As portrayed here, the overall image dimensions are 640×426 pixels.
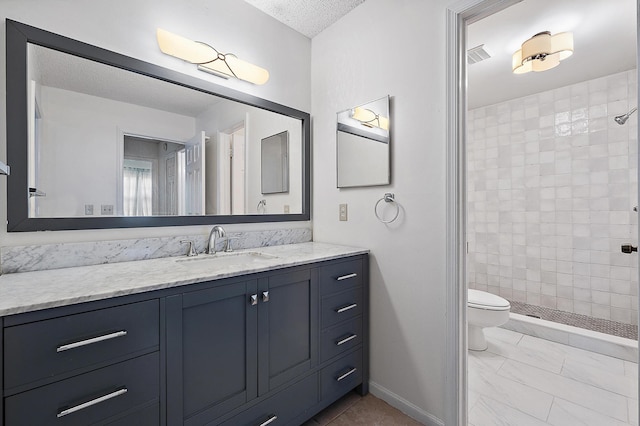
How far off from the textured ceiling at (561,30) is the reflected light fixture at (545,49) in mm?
53

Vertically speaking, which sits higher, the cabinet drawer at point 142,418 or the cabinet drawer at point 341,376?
the cabinet drawer at point 142,418

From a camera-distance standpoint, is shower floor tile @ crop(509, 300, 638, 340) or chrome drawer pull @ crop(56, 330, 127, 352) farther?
shower floor tile @ crop(509, 300, 638, 340)

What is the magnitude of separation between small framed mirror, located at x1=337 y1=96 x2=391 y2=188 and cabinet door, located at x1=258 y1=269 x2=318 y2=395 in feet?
2.36

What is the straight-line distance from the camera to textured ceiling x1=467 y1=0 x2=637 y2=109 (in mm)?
1811

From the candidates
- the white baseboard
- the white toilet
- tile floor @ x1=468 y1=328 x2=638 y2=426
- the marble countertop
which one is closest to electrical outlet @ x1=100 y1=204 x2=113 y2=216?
A: the marble countertop

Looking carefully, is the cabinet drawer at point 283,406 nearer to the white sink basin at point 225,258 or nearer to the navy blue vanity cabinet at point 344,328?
the navy blue vanity cabinet at point 344,328

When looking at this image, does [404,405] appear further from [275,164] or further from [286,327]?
[275,164]

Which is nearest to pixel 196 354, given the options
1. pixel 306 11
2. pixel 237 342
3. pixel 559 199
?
pixel 237 342

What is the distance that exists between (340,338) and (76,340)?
1213 mm

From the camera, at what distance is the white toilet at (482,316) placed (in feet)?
7.24

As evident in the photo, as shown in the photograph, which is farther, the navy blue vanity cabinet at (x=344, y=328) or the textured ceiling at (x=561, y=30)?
the textured ceiling at (x=561, y=30)

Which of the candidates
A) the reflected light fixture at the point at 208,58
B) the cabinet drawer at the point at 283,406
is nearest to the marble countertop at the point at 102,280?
the cabinet drawer at the point at 283,406

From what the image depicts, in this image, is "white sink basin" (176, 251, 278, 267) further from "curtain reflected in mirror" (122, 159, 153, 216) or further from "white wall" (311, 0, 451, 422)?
"white wall" (311, 0, 451, 422)

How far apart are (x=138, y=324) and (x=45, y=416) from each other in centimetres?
31
